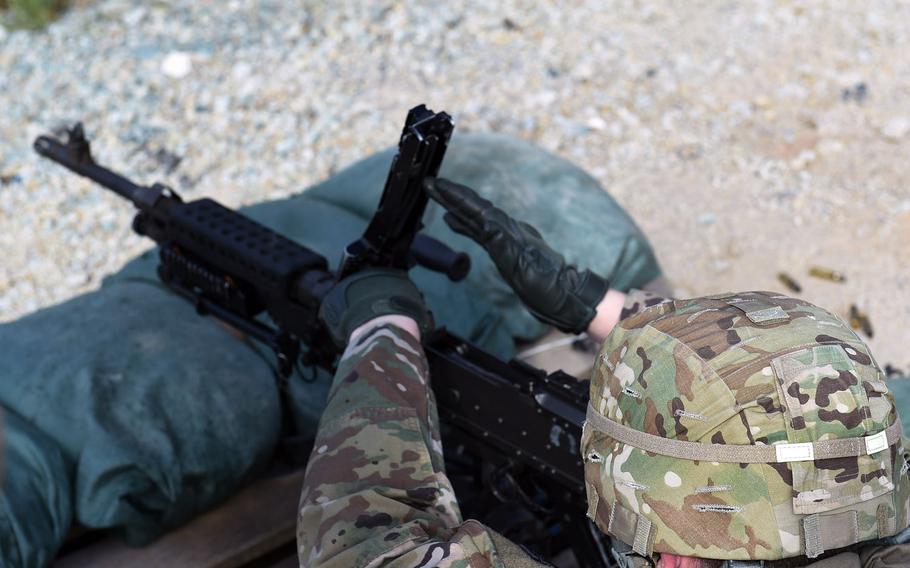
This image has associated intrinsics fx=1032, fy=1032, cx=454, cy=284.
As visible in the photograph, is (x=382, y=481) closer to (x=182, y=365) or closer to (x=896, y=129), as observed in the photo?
(x=182, y=365)

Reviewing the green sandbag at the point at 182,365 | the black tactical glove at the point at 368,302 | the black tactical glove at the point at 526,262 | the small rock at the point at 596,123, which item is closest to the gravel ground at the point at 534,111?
Result: the small rock at the point at 596,123

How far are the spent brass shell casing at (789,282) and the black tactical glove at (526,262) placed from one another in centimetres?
196

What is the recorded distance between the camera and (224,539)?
8.80ft

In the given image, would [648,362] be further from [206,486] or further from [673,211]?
[673,211]

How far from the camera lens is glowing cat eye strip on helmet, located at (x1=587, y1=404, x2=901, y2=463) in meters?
1.44

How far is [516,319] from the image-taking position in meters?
3.37

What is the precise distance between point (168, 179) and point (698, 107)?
2.76 metres

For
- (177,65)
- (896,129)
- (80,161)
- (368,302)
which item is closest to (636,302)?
(368,302)

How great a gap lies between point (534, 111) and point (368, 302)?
11.3 feet

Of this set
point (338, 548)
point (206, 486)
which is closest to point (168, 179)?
point (206, 486)

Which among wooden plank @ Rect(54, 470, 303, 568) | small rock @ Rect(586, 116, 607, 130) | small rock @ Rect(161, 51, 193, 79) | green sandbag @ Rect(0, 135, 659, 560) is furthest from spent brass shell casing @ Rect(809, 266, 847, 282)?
small rock @ Rect(161, 51, 193, 79)

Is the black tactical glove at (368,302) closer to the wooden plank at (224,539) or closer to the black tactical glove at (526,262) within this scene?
the black tactical glove at (526,262)

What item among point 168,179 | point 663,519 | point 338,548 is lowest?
point 168,179

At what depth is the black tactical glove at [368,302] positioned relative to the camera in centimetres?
214
